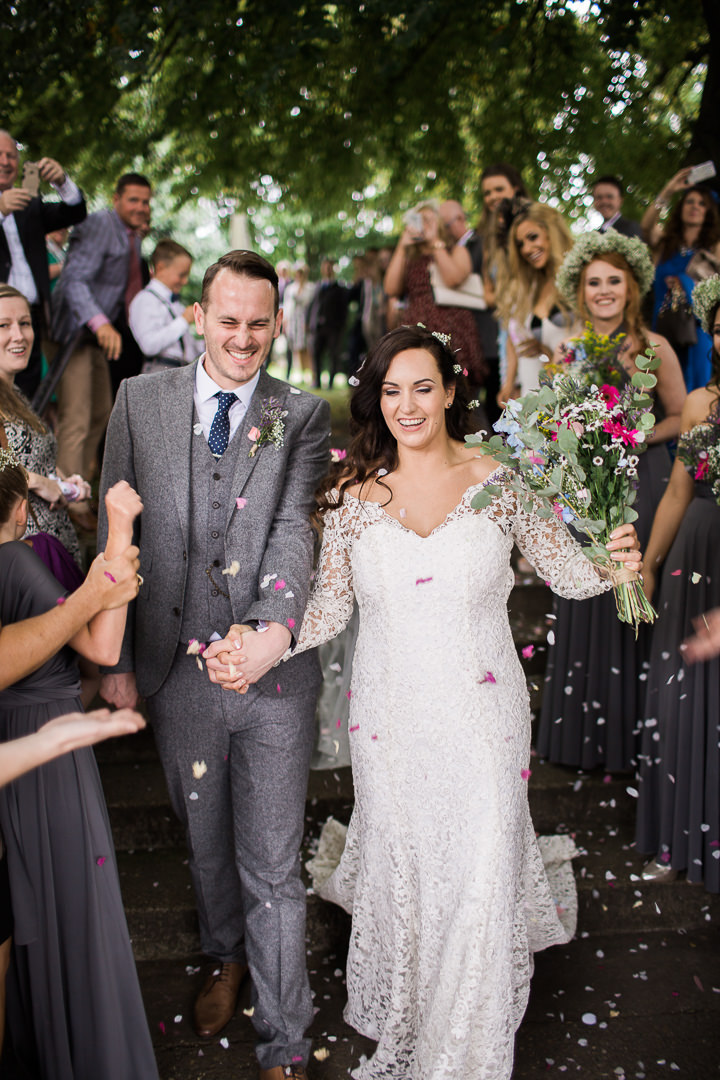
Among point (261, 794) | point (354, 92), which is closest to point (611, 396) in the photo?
point (261, 794)

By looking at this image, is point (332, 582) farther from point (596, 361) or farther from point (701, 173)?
point (701, 173)

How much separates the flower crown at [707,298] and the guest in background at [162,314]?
325 centimetres

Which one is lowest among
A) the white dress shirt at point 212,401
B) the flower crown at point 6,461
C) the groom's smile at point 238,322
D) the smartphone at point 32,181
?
the flower crown at point 6,461

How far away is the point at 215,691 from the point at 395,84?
6625 mm

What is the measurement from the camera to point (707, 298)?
3.55m

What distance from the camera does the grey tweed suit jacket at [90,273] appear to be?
5.70 meters

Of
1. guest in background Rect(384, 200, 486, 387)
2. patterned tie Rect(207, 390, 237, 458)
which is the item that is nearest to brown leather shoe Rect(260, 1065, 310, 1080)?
patterned tie Rect(207, 390, 237, 458)

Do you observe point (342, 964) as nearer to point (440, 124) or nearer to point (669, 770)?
point (669, 770)

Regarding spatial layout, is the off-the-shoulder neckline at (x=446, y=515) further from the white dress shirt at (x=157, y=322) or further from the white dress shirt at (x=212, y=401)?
the white dress shirt at (x=157, y=322)

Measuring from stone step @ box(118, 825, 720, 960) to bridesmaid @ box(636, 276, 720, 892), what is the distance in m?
0.09

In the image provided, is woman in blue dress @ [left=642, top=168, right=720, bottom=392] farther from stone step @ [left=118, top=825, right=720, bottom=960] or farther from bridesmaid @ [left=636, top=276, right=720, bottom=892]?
stone step @ [left=118, top=825, right=720, bottom=960]

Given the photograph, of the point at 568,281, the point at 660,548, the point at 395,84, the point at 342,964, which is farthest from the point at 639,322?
the point at 395,84

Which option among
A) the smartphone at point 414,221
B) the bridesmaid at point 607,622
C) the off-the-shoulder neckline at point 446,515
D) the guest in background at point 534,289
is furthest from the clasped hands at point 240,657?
the smartphone at point 414,221

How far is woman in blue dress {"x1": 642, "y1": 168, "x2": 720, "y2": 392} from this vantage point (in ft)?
18.6
